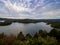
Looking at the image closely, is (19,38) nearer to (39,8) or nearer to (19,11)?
(19,11)

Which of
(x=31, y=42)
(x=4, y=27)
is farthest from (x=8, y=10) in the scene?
(x=31, y=42)

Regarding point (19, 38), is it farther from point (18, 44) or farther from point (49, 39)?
point (49, 39)

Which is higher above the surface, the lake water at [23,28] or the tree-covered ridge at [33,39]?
the lake water at [23,28]

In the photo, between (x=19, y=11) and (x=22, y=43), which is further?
(x=19, y=11)

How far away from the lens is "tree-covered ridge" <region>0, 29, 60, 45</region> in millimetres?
2324

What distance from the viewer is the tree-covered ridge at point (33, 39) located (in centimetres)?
232

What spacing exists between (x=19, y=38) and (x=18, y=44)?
111 mm

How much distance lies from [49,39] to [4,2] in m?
1.09

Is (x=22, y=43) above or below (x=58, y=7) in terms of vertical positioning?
below

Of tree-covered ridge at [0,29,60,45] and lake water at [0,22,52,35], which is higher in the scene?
lake water at [0,22,52,35]

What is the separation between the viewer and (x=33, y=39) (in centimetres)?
235

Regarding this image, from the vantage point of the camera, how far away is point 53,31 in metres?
2.38

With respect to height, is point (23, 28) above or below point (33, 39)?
above

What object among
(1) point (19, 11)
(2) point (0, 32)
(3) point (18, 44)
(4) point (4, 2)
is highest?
(4) point (4, 2)
